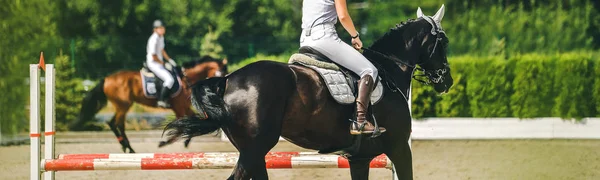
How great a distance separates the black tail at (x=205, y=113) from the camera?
5402mm

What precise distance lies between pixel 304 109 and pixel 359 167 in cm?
112

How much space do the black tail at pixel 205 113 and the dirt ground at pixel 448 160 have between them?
12.9ft

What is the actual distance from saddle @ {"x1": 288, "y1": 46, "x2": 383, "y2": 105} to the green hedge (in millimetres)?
9229

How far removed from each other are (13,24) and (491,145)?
918cm

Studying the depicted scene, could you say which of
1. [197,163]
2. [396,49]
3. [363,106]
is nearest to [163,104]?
[197,163]

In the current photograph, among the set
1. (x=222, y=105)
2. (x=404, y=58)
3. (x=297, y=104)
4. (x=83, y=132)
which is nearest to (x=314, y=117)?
Result: (x=297, y=104)

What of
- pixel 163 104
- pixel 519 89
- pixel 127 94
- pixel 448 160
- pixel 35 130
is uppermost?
pixel 35 130

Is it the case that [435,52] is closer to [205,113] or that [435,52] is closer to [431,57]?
[431,57]

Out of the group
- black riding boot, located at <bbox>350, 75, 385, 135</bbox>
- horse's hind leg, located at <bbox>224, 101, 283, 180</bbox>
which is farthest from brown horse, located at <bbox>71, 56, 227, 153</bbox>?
horse's hind leg, located at <bbox>224, 101, 283, 180</bbox>

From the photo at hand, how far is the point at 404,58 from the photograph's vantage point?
6645 millimetres

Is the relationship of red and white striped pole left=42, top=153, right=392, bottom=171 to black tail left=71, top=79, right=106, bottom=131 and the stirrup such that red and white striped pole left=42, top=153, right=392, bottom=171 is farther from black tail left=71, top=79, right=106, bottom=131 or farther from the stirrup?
black tail left=71, top=79, right=106, bottom=131

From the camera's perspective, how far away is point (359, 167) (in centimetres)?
651

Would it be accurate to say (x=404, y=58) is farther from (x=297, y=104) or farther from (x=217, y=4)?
(x=217, y=4)

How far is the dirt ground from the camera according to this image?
9641 millimetres
